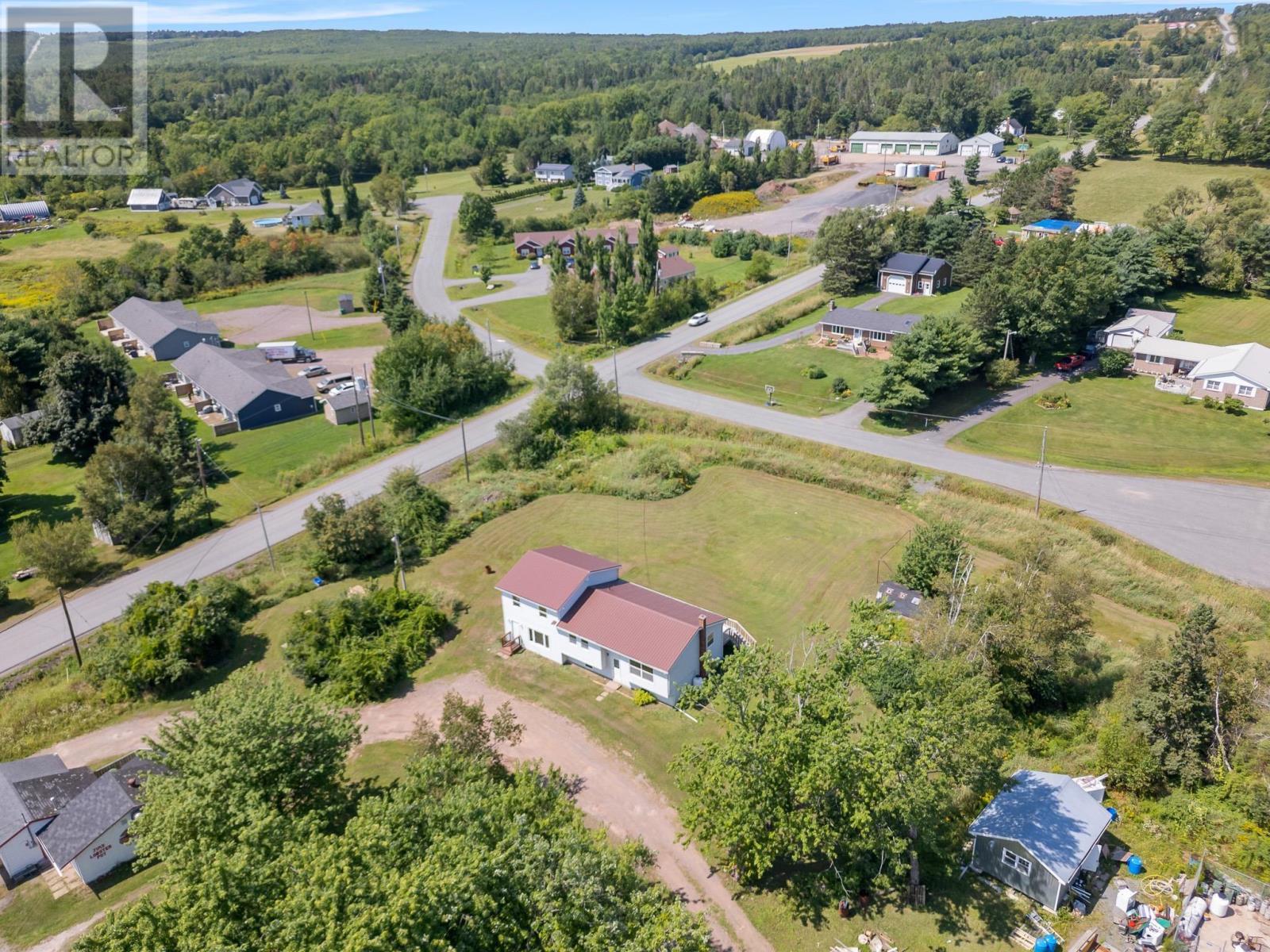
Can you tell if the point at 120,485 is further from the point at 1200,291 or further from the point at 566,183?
the point at 566,183

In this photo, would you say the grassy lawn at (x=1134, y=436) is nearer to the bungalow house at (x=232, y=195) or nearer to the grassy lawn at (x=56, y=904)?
the grassy lawn at (x=56, y=904)

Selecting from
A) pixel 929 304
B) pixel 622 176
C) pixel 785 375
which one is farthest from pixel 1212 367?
pixel 622 176

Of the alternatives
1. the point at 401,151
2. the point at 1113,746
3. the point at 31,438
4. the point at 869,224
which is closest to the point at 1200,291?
the point at 869,224

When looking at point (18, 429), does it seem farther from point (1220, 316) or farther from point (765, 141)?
point (765, 141)

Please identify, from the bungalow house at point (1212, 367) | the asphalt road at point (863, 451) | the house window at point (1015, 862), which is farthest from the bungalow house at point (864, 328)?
the house window at point (1015, 862)

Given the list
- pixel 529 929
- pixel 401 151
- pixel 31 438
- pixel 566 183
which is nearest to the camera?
pixel 529 929

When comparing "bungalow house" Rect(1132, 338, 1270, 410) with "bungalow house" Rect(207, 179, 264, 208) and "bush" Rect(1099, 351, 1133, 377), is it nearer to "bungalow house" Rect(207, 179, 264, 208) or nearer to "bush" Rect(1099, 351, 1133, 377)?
"bush" Rect(1099, 351, 1133, 377)

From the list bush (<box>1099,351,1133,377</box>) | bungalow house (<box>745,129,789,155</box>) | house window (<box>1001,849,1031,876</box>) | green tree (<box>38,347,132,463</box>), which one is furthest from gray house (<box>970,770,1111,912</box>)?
bungalow house (<box>745,129,789,155</box>)
